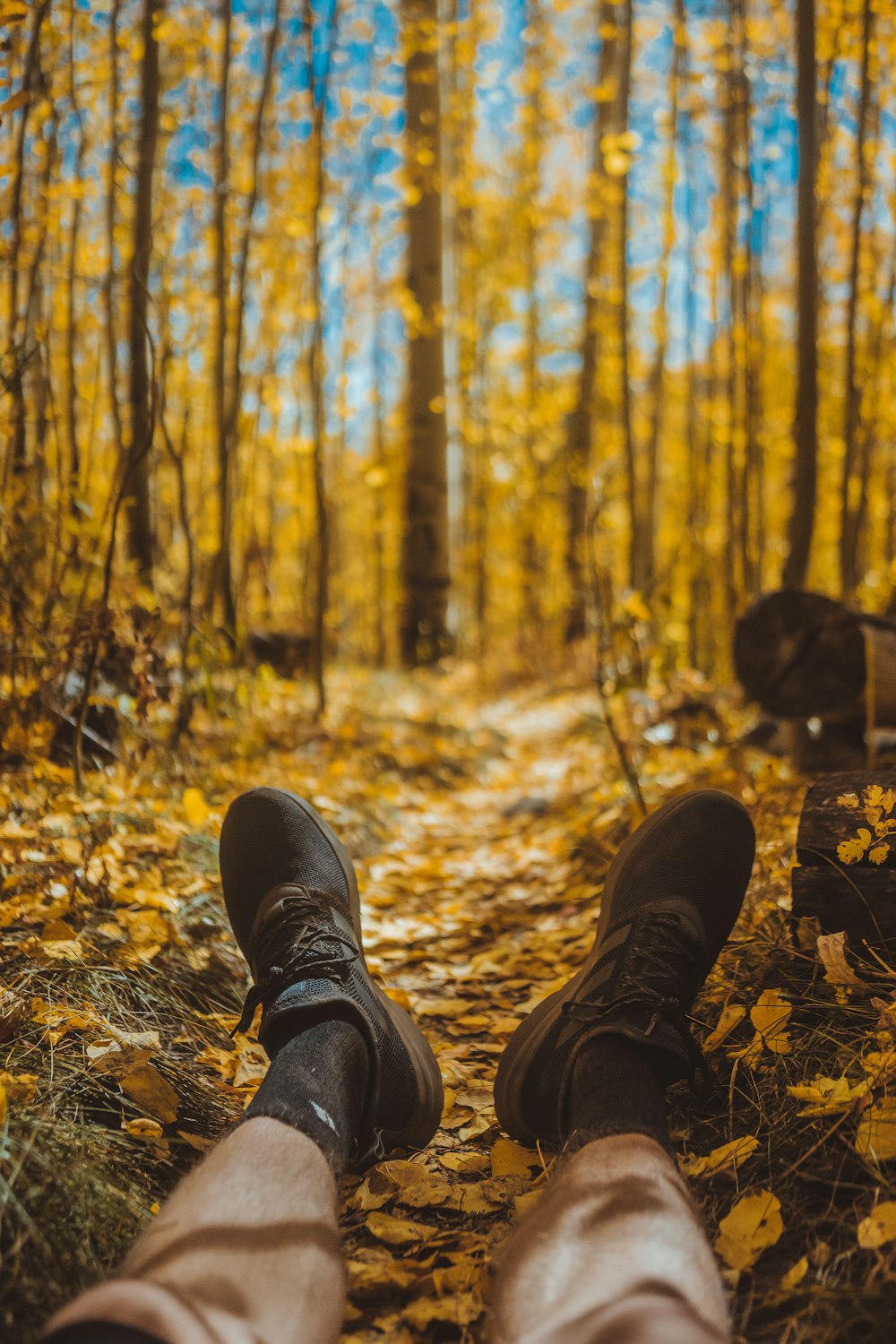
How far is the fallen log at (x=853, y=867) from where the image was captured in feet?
4.58

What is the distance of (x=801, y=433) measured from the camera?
305 centimetres

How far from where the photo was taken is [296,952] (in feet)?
4.89

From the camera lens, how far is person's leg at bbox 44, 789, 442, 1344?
2.70ft

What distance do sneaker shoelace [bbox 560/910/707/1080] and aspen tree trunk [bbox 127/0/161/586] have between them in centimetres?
216

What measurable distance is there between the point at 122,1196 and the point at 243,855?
0.68 m

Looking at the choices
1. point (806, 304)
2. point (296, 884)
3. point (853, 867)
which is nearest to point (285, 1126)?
point (296, 884)

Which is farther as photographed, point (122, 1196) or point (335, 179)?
point (335, 179)

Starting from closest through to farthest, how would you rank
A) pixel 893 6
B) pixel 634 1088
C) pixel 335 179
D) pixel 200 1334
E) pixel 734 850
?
pixel 200 1334 → pixel 634 1088 → pixel 734 850 → pixel 893 6 → pixel 335 179

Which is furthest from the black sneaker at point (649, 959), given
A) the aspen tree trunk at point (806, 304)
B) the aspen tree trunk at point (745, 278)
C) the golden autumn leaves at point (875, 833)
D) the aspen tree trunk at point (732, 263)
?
the aspen tree trunk at point (732, 263)

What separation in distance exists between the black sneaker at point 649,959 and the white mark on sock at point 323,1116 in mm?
334

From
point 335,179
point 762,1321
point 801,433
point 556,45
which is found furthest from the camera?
point 556,45

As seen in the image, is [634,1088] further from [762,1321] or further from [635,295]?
[635,295]

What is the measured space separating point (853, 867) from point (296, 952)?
0.94 m

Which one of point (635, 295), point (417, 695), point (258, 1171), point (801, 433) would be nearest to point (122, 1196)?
point (258, 1171)
